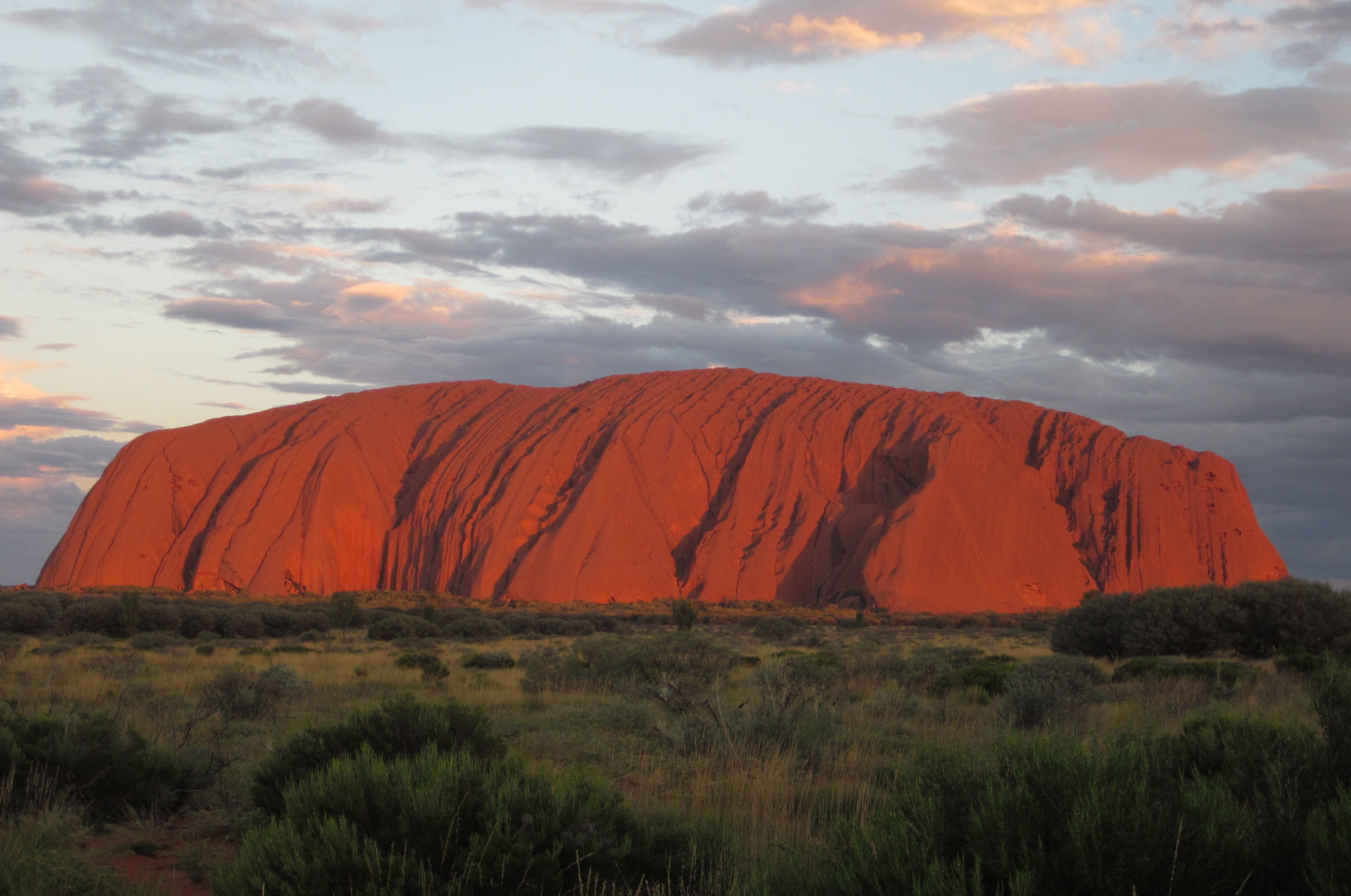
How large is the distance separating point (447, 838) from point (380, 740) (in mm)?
2486

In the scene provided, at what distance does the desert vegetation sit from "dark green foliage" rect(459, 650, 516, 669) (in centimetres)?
240

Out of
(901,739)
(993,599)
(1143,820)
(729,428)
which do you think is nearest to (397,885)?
(1143,820)

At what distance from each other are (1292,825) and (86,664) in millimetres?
18619

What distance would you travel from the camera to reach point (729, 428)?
75.0 meters

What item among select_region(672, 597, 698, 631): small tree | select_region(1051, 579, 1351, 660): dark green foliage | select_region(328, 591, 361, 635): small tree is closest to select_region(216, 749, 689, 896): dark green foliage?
select_region(1051, 579, 1351, 660): dark green foliage

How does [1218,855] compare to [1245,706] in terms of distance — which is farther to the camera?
[1245,706]

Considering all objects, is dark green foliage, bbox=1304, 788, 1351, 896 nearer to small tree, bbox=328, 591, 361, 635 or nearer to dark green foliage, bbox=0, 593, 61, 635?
dark green foliage, bbox=0, 593, 61, 635

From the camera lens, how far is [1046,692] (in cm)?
1023

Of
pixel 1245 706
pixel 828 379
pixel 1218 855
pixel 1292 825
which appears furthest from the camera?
pixel 828 379

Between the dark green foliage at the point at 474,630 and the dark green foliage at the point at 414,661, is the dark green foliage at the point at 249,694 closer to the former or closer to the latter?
the dark green foliage at the point at 414,661

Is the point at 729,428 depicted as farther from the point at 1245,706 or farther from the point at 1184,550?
the point at 1245,706

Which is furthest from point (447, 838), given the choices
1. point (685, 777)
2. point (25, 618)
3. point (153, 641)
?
point (25, 618)

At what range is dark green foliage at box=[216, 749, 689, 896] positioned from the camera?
3.78 meters

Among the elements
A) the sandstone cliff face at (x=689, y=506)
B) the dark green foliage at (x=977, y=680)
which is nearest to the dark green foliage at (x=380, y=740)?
the dark green foliage at (x=977, y=680)
